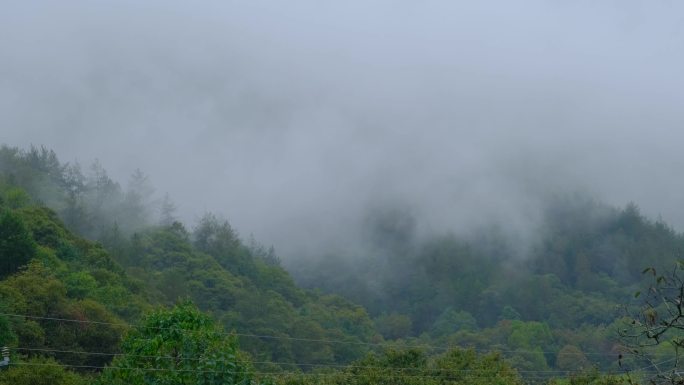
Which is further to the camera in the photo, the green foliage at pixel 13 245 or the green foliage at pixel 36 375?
the green foliage at pixel 13 245

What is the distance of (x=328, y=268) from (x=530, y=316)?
32.7m

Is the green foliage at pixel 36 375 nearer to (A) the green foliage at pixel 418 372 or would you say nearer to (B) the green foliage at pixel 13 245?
(A) the green foliage at pixel 418 372

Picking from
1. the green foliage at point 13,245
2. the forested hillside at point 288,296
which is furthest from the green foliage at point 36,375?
the green foliage at point 13,245

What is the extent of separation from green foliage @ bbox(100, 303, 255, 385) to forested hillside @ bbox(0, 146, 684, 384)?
0.07 metres

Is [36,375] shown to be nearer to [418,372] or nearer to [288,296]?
[418,372]

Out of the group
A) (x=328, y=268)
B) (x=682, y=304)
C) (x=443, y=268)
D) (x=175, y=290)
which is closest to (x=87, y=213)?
(x=175, y=290)

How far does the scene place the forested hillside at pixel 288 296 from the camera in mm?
42719

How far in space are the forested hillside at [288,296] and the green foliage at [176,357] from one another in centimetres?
7

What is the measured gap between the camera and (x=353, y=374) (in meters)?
43.2

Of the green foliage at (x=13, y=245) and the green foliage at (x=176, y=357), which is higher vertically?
the green foliage at (x=13, y=245)

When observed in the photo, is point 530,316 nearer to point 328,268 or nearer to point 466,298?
point 466,298

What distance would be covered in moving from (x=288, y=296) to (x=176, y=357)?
75409mm

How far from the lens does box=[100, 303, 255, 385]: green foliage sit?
2858 centimetres

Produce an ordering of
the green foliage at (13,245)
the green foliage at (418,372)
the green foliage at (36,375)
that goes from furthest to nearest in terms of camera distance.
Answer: the green foliage at (13,245)
the green foliage at (418,372)
the green foliage at (36,375)
